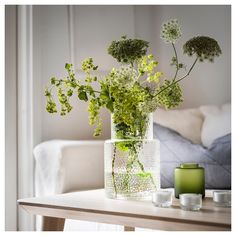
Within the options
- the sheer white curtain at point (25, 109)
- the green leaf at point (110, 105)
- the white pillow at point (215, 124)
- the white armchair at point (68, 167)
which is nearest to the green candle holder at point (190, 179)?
the green leaf at point (110, 105)

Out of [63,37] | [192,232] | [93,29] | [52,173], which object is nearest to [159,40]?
[93,29]

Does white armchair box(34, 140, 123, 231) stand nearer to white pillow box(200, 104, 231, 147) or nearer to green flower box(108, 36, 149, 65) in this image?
white pillow box(200, 104, 231, 147)

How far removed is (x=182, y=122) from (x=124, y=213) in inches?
52.4

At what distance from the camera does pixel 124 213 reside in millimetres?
1199

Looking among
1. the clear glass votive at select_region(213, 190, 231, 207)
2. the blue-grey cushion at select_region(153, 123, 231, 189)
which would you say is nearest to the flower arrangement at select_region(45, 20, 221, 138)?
the clear glass votive at select_region(213, 190, 231, 207)

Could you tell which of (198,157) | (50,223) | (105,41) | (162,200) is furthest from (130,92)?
(105,41)

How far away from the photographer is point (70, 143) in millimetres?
2314

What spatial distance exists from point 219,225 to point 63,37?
1790 mm

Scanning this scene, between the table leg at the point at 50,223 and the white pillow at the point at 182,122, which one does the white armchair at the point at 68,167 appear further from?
the table leg at the point at 50,223

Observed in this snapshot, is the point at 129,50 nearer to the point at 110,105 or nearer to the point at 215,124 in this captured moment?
the point at 110,105

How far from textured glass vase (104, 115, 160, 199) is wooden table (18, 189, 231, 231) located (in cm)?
5

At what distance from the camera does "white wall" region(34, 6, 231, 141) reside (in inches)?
102

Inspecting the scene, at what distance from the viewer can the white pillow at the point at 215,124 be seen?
236cm

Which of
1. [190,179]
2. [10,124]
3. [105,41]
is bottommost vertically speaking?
[190,179]
